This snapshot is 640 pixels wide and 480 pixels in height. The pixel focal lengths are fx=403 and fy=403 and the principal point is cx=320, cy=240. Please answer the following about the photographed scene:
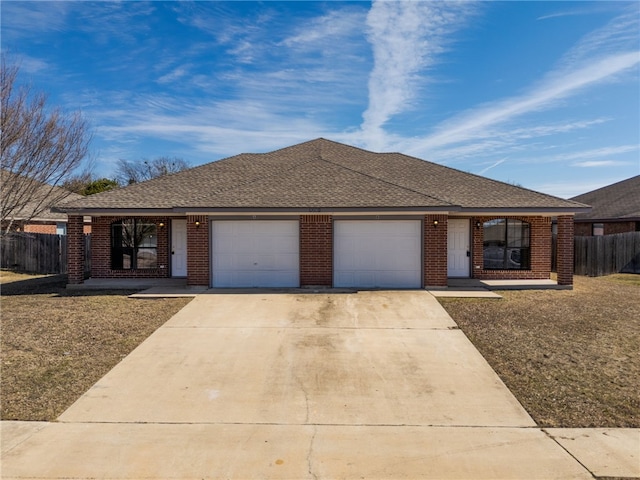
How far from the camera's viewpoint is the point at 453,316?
9445 millimetres

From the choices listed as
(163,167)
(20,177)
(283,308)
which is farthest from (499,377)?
(163,167)

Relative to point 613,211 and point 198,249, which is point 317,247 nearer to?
point 198,249

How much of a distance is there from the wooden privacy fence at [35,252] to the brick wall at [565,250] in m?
18.5

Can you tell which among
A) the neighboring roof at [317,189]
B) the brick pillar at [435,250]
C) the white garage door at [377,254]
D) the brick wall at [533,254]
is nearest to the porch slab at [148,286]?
the neighboring roof at [317,189]

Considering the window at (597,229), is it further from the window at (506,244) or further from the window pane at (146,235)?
the window pane at (146,235)

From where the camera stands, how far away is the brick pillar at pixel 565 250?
13070 millimetres

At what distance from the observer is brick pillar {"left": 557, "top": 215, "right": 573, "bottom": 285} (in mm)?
13070

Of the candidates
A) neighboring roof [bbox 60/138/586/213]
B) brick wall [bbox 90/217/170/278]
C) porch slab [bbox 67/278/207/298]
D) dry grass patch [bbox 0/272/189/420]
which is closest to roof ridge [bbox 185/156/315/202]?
neighboring roof [bbox 60/138/586/213]

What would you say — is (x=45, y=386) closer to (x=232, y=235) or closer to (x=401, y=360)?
(x=401, y=360)

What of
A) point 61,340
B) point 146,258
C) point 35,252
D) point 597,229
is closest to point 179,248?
point 146,258

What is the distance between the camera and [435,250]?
481 inches

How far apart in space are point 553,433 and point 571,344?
3614 mm

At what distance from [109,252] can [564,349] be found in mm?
13901

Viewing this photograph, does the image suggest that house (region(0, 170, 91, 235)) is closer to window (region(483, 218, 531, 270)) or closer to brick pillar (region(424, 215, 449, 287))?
brick pillar (region(424, 215, 449, 287))
